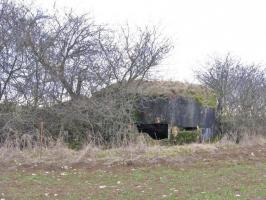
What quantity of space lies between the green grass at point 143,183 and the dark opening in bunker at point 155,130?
4.78m

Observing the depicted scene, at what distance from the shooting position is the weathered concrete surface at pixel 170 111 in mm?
15672

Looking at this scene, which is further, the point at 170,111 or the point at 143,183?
the point at 170,111

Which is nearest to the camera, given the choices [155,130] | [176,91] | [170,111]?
[170,111]

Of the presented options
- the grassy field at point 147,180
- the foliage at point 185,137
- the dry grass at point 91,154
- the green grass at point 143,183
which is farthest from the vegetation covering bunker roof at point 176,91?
the green grass at point 143,183

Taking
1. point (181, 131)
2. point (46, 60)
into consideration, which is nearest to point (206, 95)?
point (181, 131)

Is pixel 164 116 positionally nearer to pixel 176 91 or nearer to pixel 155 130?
pixel 155 130

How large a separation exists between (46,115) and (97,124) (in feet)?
5.21

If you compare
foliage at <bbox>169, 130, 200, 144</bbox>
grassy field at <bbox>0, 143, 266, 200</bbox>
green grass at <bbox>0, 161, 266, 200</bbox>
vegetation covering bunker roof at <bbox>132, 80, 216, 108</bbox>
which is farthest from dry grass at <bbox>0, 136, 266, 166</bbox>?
vegetation covering bunker roof at <bbox>132, 80, 216, 108</bbox>

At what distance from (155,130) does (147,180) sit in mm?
7046

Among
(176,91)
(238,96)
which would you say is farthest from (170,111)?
(238,96)

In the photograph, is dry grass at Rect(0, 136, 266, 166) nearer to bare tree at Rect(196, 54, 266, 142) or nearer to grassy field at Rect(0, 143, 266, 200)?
grassy field at Rect(0, 143, 266, 200)

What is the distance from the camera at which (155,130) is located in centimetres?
1593

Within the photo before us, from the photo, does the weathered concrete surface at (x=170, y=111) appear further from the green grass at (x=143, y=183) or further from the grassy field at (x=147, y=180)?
the green grass at (x=143, y=183)

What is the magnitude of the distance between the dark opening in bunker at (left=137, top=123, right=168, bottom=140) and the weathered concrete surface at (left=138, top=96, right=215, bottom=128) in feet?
0.61
